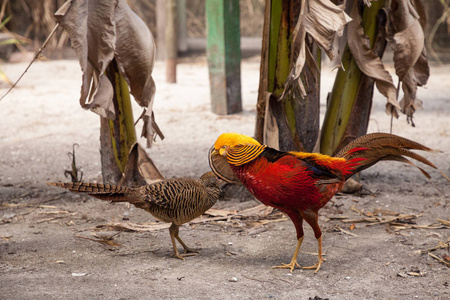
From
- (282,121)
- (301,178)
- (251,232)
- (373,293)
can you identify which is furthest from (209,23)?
(373,293)

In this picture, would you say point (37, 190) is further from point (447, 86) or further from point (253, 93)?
point (447, 86)

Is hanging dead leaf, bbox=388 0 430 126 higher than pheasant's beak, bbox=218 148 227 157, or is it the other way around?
hanging dead leaf, bbox=388 0 430 126

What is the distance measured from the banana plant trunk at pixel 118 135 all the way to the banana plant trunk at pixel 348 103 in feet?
4.51

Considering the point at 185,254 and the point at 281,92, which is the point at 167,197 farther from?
the point at 281,92

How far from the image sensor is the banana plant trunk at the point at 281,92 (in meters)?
3.35

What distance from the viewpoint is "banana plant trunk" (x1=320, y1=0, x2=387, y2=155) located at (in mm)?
3639

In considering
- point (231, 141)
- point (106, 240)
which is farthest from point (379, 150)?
point (106, 240)

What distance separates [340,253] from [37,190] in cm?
233

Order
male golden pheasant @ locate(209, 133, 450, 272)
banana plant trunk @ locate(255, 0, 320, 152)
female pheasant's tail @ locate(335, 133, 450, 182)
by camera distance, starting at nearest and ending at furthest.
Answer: male golden pheasant @ locate(209, 133, 450, 272), female pheasant's tail @ locate(335, 133, 450, 182), banana plant trunk @ locate(255, 0, 320, 152)

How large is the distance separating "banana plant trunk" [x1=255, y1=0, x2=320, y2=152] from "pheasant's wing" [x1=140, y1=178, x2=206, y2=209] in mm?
870

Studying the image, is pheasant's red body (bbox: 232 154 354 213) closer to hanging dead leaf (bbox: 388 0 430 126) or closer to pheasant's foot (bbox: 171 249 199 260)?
pheasant's foot (bbox: 171 249 199 260)

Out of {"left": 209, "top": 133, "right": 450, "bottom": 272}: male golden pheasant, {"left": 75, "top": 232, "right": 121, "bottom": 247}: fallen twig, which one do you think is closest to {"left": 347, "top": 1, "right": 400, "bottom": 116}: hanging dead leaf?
{"left": 209, "top": 133, "right": 450, "bottom": 272}: male golden pheasant

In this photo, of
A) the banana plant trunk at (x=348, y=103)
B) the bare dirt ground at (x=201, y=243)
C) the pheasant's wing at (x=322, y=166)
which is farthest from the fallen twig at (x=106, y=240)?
the banana plant trunk at (x=348, y=103)

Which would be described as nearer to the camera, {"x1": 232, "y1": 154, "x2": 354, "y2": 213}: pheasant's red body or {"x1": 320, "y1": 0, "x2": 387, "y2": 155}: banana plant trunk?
{"x1": 232, "y1": 154, "x2": 354, "y2": 213}: pheasant's red body
